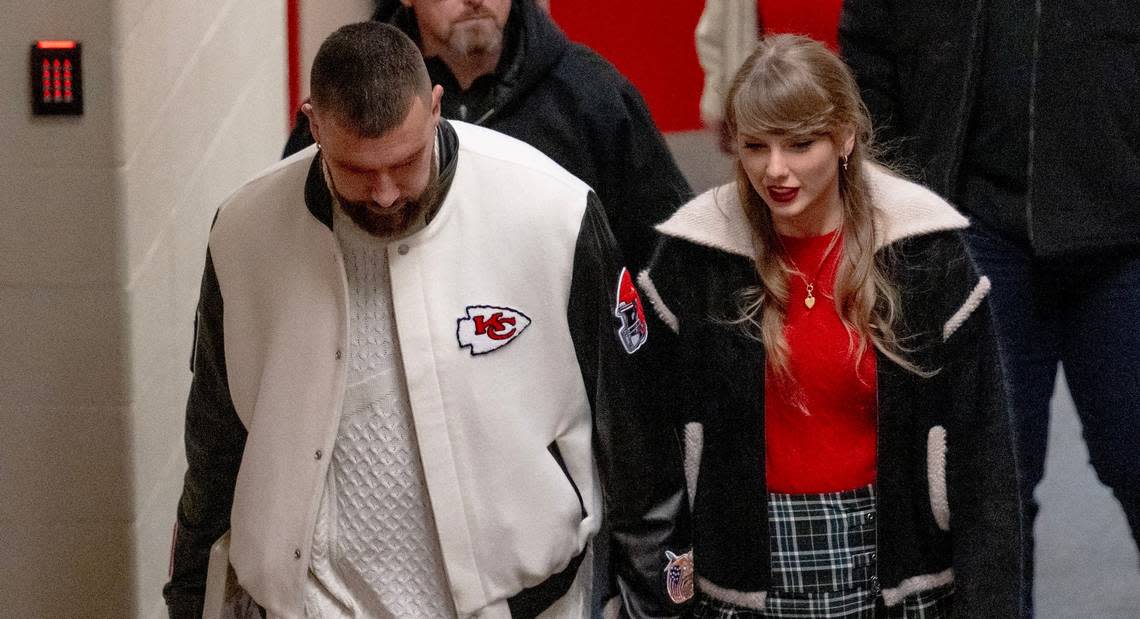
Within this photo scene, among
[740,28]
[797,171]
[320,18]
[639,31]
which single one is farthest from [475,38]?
[639,31]

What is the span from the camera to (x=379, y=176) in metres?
2.30

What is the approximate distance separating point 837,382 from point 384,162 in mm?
770

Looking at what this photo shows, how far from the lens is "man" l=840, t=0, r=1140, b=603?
299 centimetres

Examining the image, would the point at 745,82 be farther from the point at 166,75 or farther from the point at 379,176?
the point at 166,75

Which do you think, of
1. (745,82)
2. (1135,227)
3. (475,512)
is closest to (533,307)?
(475,512)

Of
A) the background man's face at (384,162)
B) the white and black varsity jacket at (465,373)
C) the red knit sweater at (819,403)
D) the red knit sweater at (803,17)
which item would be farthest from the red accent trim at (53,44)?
the red knit sweater at (819,403)

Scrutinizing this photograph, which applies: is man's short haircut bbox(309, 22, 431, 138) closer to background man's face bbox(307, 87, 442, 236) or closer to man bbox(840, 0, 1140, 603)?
background man's face bbox(307, 87, 442, 236)

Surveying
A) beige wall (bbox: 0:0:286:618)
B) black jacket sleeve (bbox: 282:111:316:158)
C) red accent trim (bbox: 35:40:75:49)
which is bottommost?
beige wall (bbox: 0:0:286:618)

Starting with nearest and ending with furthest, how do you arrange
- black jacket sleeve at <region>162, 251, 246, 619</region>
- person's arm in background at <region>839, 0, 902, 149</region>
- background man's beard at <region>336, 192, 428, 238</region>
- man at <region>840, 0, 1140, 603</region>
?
background man's beard at <region>336, 192, 428, 238</region> < black jacket sleeve at <region>162, 251, 246, 619</region> < man at <region>840, 0, 1140, 603</region> < person's arm in background at <region>839, 0, 902, 149</region>

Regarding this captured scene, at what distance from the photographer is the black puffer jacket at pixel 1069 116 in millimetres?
2988

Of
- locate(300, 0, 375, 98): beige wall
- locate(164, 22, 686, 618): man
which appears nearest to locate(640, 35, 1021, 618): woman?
locate(164, 22, 686, 618): man

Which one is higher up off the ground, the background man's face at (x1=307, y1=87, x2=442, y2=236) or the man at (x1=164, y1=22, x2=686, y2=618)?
the background man's face at (x1=307, y1=87, x2=442, y2=236)

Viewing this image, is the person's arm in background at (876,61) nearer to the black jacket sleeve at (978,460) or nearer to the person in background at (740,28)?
the person in background at (740,28)

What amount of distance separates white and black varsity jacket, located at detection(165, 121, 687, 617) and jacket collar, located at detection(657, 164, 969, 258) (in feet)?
0.52
